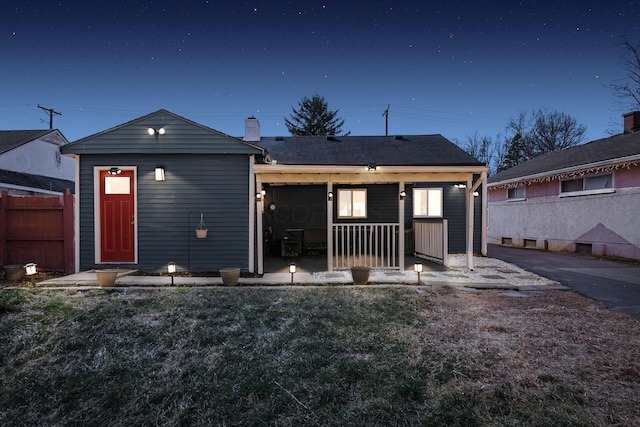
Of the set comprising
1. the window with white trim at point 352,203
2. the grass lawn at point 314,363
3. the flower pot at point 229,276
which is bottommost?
the grass lawn at point 314,363

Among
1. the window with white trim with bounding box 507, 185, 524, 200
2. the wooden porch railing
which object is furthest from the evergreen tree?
the wooden porch railing

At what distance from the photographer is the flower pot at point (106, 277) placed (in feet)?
19.3

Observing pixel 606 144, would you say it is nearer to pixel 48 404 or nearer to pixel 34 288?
A: pixel 48 404

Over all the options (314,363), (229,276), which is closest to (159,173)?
(229,276)

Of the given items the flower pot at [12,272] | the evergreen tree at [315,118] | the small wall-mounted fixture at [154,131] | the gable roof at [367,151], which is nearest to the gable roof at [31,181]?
the flower pot at [12,272]

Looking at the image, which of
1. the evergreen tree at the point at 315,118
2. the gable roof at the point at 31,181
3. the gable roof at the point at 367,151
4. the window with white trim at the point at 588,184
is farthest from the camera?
the evergreen tree at the point at 315,118

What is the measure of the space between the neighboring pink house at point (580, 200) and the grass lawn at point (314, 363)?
7.31 meters

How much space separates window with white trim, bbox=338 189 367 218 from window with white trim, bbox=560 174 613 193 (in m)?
7.66

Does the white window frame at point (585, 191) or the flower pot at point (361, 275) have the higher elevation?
the white window frame at point (585, 191)

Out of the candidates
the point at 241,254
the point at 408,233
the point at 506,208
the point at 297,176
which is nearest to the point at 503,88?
the point at 506,208

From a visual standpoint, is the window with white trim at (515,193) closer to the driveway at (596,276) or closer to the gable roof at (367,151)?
the driveway at (596,276)

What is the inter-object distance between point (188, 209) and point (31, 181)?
1139 cm

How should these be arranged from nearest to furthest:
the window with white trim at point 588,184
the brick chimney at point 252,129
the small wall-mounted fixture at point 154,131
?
1. the small wall-mounted fixture at point 154,131
2. the window with white trim at point 588,184
3. the brick chimney at point 252,129

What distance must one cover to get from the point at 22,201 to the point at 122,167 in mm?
2212
